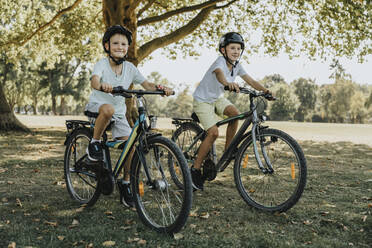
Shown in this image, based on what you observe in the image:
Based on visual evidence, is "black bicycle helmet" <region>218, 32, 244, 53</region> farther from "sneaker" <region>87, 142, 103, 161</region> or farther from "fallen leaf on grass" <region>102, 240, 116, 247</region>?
"fallen leaf on grass" <region>102, 240, 116, 247</region>

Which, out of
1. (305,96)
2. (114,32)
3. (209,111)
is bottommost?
(209,111)

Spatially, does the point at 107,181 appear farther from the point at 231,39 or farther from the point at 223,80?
the point at 231,39

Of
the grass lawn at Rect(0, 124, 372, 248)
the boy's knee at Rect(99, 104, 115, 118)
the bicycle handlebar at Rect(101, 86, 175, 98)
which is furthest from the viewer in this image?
the boy's knee at Rect(99, 104, 115, 118)

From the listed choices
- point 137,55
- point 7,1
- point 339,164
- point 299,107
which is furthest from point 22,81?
point 299,107

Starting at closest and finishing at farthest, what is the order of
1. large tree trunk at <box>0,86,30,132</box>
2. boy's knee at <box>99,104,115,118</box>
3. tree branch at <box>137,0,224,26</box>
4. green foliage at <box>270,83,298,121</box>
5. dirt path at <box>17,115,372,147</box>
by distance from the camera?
boy's knee at <box>99,104,115,118</box> → tree branch at <box>137,0,224,26</box> → large tree trunk at <box>0,86,30,132</box> → dirt path at <box>17,115,372,147</box> → green foliage at <box>270,83,298,121</box>

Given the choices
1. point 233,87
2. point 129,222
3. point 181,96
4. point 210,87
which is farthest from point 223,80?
point 181,96

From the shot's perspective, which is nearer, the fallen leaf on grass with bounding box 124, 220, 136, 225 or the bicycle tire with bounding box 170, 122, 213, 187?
the fallen leaf on grass with bounding box 124, 220, 136, 225

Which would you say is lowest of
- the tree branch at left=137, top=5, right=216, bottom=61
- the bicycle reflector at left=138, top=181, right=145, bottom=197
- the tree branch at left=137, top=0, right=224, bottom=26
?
the bicycle reflector at left=138, top=181, right=145, bottom=197

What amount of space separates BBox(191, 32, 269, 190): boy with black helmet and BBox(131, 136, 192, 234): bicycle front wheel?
111 centimetres

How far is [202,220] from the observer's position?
12.7 ft

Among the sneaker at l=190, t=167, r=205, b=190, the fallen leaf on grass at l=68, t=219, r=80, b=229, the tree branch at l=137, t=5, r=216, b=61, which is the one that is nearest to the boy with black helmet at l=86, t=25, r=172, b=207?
the fallen leaf on grass at l=68, t=219, r=80, b=229

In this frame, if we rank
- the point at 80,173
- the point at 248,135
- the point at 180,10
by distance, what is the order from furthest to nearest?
the point at 180,10 → the point at 80,173 → the point at 248,135

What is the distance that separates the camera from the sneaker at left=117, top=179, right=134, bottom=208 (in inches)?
154

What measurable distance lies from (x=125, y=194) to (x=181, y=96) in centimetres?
10074
